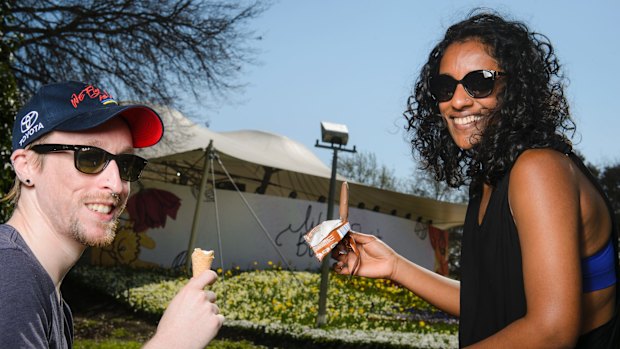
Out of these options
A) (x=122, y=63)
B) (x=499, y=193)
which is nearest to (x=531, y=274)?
(x=499, y=193)

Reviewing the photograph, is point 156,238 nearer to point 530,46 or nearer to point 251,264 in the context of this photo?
point 251,264

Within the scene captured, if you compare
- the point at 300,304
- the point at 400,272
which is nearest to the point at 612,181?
the point at 300,304

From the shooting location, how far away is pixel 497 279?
1.98 m

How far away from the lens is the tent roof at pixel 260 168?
15.3 metres

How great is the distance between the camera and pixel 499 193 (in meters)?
1.94

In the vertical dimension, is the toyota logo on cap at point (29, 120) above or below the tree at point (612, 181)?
below

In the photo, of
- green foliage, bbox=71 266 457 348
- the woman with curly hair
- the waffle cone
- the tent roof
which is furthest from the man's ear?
the tent roof

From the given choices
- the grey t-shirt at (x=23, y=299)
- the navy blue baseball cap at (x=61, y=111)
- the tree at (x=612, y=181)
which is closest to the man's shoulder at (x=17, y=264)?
the grey t-shirt at (x=23, y=299)

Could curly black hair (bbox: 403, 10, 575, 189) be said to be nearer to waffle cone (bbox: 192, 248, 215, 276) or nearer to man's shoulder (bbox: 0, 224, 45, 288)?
waffle cone (bbox: 192, 248, 215, 276)

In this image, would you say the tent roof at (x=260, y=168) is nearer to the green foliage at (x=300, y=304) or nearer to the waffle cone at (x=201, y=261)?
the green foliage at (x=300, y=304)

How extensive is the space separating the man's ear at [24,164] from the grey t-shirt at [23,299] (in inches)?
8.5

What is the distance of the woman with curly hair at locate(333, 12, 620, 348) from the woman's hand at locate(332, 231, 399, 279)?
240 mm

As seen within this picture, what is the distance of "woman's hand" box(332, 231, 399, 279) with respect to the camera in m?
2.60

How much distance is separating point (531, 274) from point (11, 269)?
1416 mm
